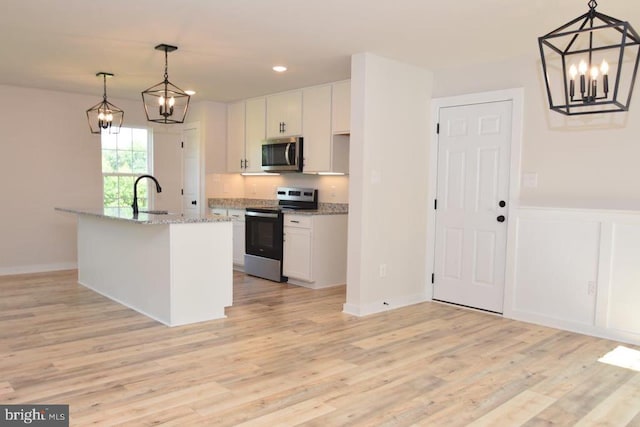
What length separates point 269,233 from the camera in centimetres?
605

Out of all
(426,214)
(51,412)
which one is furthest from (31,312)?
(426,214)

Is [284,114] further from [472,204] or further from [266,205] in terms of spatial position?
[472,204]

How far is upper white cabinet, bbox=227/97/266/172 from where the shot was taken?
22.1 feet

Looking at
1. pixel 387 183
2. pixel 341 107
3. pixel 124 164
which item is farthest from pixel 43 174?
pixel 387 183

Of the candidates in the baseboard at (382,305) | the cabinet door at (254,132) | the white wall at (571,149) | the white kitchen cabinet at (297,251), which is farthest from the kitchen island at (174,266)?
the white wall at (571,149)

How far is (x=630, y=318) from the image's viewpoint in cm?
379

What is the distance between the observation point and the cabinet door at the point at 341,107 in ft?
18.1

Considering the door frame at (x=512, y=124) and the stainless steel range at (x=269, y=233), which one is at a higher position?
the door frame at (x=512, y=124)

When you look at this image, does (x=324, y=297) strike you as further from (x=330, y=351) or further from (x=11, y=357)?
(x=11, y=357)

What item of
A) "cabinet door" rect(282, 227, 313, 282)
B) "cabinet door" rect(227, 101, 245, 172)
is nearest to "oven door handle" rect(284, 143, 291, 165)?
"cabinet door" rect(282, 227, 313, 282)

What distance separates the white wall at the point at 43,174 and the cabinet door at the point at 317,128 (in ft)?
9.18

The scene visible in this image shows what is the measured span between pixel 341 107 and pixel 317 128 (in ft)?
1.44

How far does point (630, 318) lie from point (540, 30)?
2.27 metres

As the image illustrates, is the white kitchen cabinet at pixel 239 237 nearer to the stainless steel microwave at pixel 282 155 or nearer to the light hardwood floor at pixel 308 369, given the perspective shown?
the stainless steel microwave at pixel 282 155
